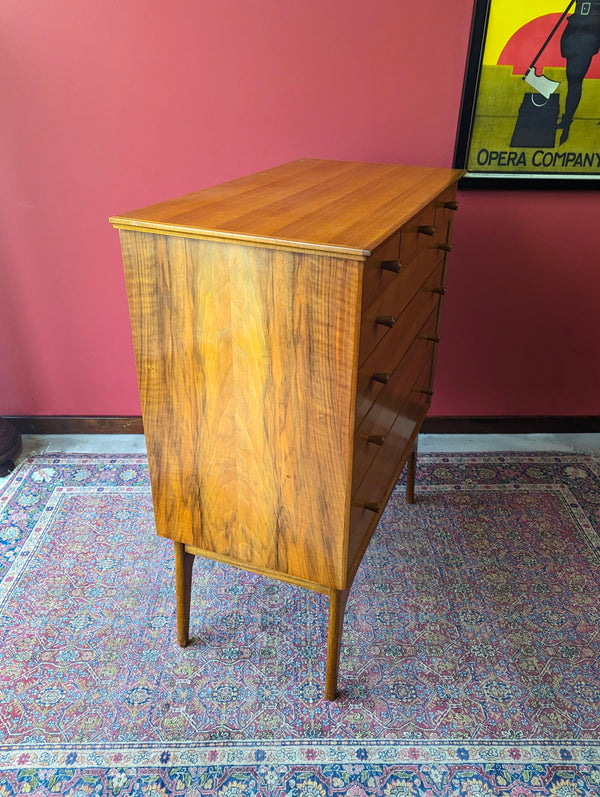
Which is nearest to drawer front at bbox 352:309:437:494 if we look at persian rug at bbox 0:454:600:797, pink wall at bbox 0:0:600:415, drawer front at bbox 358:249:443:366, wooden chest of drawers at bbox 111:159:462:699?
wooden chest of drawers at bbox 111:159:462:699

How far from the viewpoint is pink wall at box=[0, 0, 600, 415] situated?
6.92ft

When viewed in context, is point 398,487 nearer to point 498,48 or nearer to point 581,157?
point 581,157

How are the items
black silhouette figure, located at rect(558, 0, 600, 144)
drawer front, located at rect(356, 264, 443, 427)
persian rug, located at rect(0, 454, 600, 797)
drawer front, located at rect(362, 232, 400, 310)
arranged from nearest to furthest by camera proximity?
1. drawer front, located at rect(362, 232, 400, 310)
2. drawer front, located at rect(356, 264, 443, 427)
3. persian rug, located at rect(0, 454, 600, 797)
4. black silhouette figure, located at rect(558, 0, 600, 144)

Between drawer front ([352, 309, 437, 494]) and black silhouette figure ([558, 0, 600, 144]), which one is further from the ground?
black silhouette figure ([558, 0, 600, 144])

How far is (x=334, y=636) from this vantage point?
1.50 meters

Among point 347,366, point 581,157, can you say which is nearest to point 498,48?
point 581,157

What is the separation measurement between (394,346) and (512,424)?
1539mm

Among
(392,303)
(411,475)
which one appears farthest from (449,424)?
(392,303)

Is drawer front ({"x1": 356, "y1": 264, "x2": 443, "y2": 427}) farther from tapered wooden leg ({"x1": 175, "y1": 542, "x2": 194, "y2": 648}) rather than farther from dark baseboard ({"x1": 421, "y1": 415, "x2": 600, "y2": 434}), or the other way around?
dark baseboard ({"x1": 421, "y1": 415, "x2": 600, "y2": 434})

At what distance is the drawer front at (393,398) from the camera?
1.34 metres

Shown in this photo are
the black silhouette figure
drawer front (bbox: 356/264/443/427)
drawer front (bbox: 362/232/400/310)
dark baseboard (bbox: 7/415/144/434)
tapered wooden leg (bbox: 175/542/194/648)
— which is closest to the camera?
drawer front (bbox: 362/232/400/310)

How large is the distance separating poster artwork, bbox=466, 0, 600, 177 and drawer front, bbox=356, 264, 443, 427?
2.35ft

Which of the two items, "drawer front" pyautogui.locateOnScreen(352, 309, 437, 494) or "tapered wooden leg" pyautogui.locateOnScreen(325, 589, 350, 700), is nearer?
Result: "drawer front" pyautogui.locateOnScreen(352, 309, 437, 494)

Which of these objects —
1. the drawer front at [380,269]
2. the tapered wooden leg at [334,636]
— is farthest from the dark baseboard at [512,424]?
the drawer front at [380,269]
